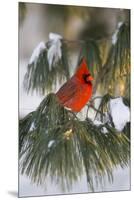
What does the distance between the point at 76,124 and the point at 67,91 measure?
0.19 metres

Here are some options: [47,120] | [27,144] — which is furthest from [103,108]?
[27,144]

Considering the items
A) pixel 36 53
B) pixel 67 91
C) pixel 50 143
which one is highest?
pixel 36 53

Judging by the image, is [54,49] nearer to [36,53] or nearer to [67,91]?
[36,53]

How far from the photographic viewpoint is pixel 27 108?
7.27 ft

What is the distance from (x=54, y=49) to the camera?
226 centimetres

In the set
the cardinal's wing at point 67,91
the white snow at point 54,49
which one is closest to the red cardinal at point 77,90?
the cardinal's wing at point 67,91

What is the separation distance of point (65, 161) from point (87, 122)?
244mm

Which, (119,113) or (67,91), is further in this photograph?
(119,113)

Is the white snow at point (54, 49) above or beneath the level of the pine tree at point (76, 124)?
above

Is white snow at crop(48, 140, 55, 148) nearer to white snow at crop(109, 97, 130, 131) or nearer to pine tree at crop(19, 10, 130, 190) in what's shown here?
pine tree at crop(19, 10, 130, 190)

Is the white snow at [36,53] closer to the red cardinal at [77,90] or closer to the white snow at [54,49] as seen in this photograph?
the white snow at [54,49]

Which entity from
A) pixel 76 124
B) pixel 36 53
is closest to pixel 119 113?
pixel 76 124

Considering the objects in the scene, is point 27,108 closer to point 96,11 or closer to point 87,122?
point 87,122

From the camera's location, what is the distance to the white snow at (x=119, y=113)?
2.35 meters
